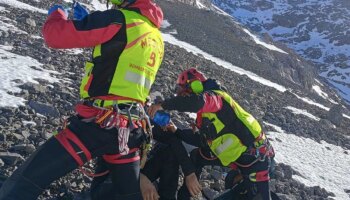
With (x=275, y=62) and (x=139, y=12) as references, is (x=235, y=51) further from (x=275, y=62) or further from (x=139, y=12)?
(x=139, y=12)

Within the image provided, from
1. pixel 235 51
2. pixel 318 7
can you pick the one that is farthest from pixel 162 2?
pixel 318 7

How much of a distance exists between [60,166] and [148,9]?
183cm

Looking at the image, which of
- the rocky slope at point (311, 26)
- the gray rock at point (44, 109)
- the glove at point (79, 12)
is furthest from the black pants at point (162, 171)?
the rocky slope at point (311, 26)

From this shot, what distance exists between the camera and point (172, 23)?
165ft

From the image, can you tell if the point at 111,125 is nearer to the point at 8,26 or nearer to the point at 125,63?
the point at 125,63

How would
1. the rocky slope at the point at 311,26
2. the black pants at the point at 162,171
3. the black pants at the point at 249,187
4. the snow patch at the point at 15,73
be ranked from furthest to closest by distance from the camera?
the rocky slope at the point at 311,26 → the snow patch at the point at 15,73 → the black pants at the point at 249,187 → the black pants at the point at 162,171

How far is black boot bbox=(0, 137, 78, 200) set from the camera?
13.9 feet

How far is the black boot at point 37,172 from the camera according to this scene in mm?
4238

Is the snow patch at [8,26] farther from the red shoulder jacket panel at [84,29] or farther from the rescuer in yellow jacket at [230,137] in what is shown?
the red shoulder jacket panel at [84,29]

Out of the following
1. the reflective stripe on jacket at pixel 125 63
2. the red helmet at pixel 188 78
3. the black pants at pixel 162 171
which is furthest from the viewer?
the red helmet at pixel 188 78

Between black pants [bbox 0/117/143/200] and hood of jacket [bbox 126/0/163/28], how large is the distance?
1.24m

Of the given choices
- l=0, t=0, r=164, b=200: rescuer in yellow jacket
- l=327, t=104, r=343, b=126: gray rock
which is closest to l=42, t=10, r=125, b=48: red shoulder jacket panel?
l=0, t=0, r=164, b=200: rescuer in yellow jacket

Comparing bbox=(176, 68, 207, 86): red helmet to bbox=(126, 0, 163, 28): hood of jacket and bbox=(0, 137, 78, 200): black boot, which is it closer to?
bbox=(126, 0, 163, 28): hood of jacket

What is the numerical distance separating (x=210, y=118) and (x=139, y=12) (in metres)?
2.73
